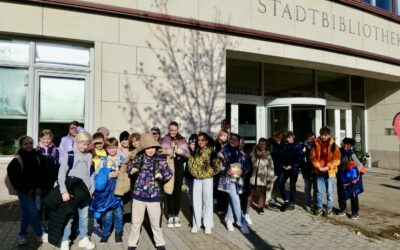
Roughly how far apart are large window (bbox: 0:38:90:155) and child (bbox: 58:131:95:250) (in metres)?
3.52

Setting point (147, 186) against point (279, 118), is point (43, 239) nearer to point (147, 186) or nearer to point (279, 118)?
point (147, 186)

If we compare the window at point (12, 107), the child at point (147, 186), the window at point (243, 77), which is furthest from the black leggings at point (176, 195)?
the window at point (243, 77)

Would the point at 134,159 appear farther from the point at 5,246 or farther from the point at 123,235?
the point at 5,246

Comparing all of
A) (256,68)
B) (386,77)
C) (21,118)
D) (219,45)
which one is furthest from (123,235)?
(386,77)

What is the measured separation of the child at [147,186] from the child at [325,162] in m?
3.55

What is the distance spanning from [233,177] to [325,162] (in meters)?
2.19

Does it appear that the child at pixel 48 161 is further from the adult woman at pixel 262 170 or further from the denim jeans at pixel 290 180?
the denim jeans at pixel 290 180

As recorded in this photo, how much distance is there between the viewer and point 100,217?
529 centimetres

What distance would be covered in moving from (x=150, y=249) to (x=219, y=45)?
631 cm

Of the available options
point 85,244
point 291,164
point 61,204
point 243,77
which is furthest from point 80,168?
point 243,77

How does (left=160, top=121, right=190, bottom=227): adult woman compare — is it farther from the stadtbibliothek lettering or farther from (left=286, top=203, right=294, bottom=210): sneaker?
the stadtbibliothek lettering

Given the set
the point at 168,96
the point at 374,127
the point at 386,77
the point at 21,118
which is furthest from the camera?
the point at 374,127

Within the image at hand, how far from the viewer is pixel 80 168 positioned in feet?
15.8

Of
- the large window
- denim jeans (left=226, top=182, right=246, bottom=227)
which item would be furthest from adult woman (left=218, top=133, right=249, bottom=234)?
the large window
